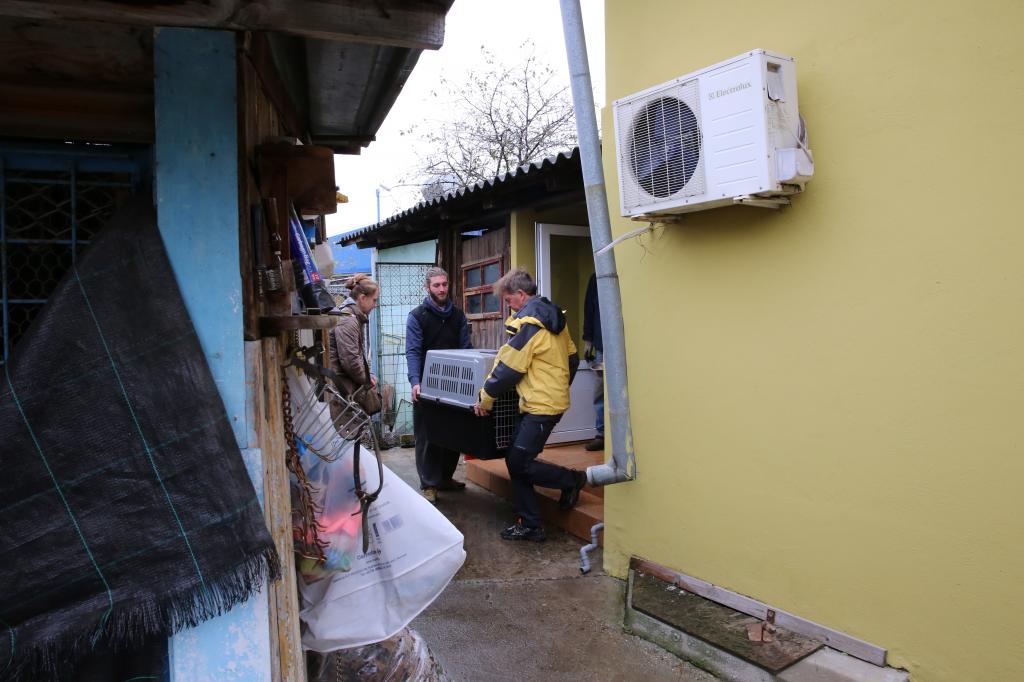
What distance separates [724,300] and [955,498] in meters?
1.37

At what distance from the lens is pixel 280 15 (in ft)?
6.10

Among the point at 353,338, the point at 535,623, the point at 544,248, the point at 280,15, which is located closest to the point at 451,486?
the point at 353,338

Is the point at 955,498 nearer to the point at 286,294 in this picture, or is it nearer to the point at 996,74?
the point at 996,74

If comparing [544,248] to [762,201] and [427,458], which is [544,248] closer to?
[427,458]

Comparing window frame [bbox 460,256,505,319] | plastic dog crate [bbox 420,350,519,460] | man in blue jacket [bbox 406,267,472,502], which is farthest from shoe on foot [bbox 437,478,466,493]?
window frame [bbox 460,256,505,319]

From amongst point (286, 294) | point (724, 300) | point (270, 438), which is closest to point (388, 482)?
point (270, 438)

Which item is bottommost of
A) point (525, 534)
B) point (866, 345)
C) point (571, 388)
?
point (525, 534)

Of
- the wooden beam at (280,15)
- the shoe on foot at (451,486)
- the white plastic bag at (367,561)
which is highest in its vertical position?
the wooden beam at (280,15)

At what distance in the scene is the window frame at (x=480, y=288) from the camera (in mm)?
7281

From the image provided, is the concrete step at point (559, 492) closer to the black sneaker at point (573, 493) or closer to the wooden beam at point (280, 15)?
the black sneaker at point (573, 493)

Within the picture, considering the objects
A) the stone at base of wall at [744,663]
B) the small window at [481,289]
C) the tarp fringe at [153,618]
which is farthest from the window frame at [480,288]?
the tarp fringe at [153,618]

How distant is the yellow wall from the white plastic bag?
1.61 meters

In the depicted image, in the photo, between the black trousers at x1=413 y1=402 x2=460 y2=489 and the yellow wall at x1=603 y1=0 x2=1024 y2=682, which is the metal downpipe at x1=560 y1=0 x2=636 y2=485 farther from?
the black trousers at x1=413 y1=402 x2=460 y2=489

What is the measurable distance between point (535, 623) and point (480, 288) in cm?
432
